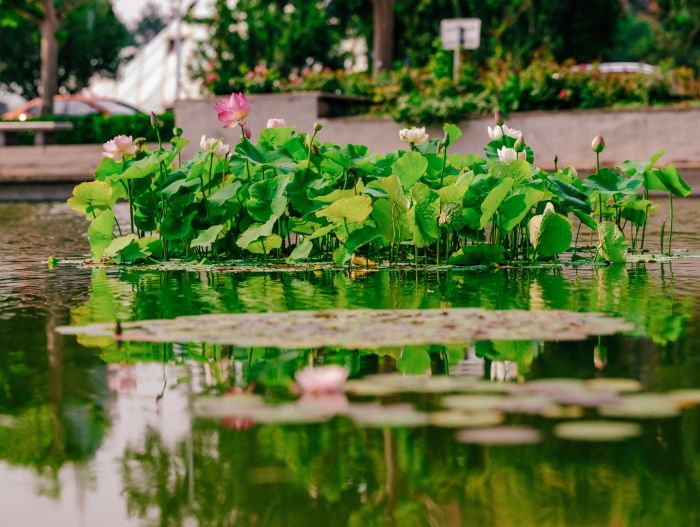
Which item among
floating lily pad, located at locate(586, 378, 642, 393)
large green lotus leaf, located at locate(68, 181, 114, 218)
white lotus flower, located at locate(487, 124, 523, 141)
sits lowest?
floating lily pad, located at locate(586, 378, 642, 393)

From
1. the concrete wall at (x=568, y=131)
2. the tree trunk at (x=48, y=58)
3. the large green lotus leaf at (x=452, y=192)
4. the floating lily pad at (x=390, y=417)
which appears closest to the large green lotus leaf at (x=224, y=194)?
the large green lotus leaf at (x=452, y=192)

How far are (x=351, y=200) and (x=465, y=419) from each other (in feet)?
9.75

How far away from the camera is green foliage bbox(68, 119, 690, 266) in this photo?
5.84 m

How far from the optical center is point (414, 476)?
2244 mm

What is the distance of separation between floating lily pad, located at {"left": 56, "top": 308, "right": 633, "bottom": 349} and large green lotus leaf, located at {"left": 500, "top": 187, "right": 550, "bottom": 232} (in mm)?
1546

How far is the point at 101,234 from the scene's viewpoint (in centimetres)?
656

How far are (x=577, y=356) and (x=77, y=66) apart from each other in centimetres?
4716

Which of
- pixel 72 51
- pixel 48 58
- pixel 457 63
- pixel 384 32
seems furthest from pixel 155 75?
pixel 457 63

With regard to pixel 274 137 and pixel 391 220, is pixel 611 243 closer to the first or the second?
pixel 391 220

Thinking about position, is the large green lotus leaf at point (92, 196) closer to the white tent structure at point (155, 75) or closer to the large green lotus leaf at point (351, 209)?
the large green lotus leaf at point (351, 209)

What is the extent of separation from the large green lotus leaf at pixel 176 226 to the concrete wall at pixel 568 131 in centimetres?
947

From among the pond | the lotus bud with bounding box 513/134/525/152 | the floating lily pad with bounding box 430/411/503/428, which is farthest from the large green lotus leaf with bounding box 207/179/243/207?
the floating lily pad with bounding box 430/411/503/428

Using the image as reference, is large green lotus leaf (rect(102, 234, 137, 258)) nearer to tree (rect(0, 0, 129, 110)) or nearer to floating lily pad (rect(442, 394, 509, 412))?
floating lily pad (rect(442, 394, 509, 412))

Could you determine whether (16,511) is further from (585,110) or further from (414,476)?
(585,110)
